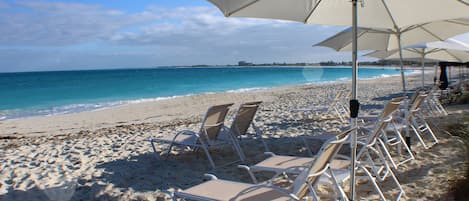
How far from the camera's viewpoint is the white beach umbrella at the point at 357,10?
129 inches

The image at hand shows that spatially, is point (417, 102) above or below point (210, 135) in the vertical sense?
above

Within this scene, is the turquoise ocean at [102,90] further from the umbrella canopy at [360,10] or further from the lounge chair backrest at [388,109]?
the lounge chair backrest at [388,109]

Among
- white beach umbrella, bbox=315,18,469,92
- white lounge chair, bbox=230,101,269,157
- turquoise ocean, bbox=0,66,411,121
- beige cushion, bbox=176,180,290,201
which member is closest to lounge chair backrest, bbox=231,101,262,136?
white lounge chair, bbox=230,101,269,157

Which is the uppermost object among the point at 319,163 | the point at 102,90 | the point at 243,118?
→ the point at 319,163

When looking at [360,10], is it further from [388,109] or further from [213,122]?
[213,122]

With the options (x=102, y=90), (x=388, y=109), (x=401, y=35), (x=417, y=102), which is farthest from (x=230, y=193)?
(x=102, y=90)

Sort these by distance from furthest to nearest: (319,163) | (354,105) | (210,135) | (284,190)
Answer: (210,135)
(354,105)
(284,190)
(319,163)

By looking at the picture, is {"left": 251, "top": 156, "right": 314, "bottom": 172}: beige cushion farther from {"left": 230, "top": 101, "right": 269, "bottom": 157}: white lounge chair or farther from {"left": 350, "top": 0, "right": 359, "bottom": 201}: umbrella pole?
{"left": 230, "top": 101, "right": 269, "bottom": 157}: white lounge chair

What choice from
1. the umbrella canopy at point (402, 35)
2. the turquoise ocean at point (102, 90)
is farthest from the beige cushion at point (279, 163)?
the turquoise ocean at point (102, 90)

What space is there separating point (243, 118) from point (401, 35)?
9.82ft

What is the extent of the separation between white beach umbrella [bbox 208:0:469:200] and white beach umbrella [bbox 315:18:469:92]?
1.57 metres

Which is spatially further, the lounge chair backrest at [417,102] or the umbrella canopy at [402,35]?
the umbrella canopy at [402,35]

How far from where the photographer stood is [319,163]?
2.58 meters

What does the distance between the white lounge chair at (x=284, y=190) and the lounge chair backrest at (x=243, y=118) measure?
2.27 metres
